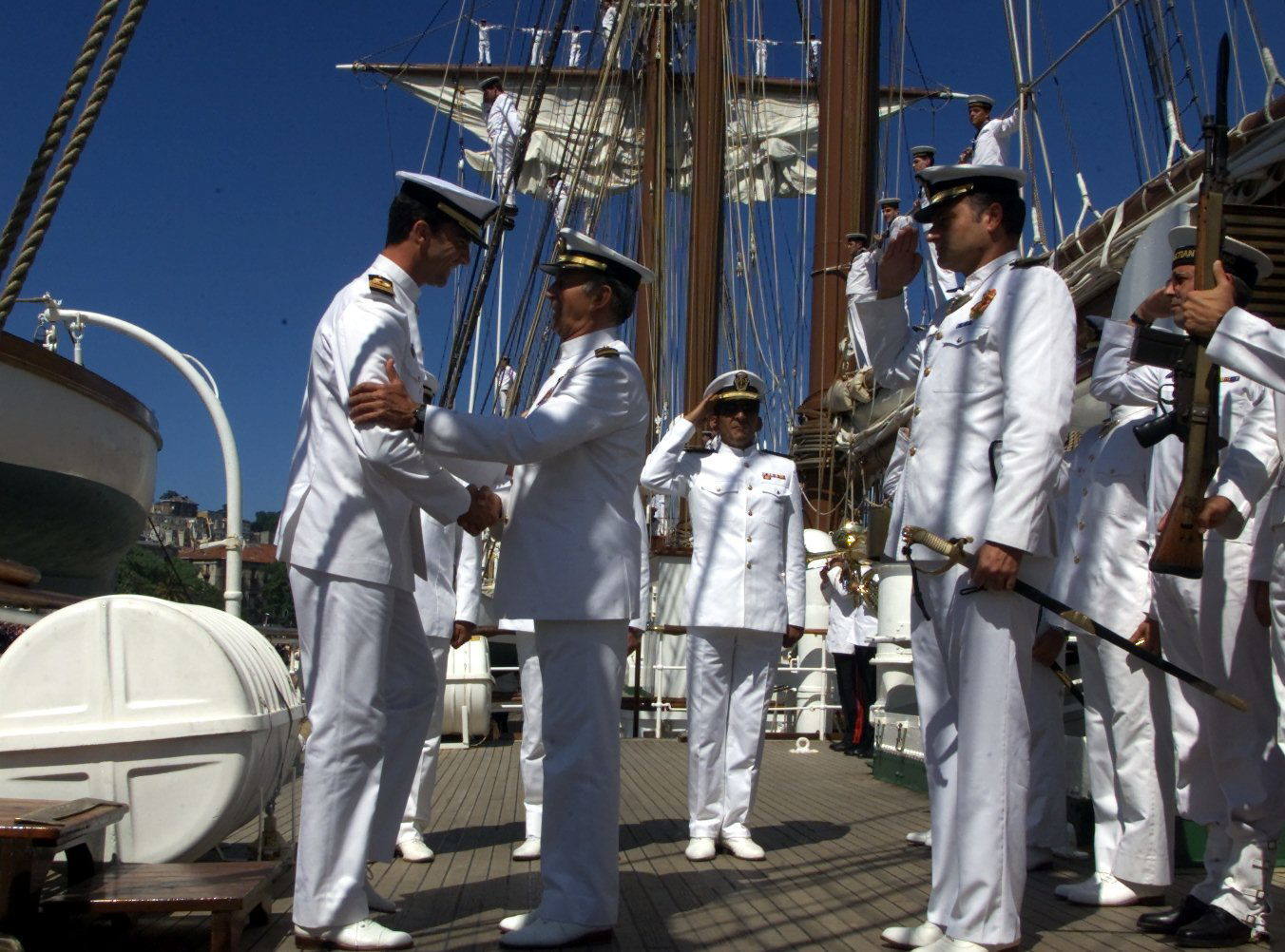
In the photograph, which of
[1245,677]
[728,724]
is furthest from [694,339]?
[1245,677]

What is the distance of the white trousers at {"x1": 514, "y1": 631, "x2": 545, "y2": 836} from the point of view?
17.2 ft

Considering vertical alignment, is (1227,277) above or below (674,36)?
below

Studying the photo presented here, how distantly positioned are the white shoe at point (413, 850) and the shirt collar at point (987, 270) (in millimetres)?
2738

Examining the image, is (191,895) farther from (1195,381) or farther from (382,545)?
(1195,381)

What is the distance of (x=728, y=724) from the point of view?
216 inches

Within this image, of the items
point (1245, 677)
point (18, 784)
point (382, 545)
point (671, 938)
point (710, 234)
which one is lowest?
point (671, 938)

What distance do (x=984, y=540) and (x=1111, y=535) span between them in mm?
1379

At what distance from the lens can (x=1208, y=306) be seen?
3.27 metres

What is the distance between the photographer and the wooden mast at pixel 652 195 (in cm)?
1830

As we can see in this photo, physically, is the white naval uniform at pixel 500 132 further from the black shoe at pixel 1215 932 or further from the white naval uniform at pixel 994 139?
the black shoe at pixel 1215 932

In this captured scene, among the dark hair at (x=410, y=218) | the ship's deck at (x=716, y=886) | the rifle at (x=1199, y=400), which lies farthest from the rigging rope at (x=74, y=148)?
the rifle at (x=1199, y=400)

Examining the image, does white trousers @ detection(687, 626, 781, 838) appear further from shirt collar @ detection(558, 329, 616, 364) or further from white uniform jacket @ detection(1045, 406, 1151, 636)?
shirt collar @ detection(558, 329, 616, 364)

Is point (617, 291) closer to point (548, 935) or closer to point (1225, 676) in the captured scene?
point (548, 935)

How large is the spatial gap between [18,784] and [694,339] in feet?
49.4
